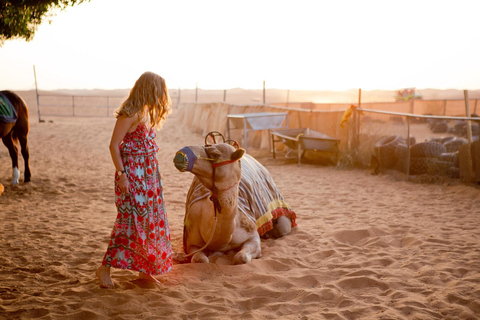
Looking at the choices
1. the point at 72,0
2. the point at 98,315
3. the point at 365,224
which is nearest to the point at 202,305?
the point at 98,315

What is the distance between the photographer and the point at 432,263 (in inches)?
180

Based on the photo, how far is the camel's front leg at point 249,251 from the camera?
4.41m

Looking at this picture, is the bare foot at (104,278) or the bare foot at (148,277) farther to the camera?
the bare foot at (148,277)

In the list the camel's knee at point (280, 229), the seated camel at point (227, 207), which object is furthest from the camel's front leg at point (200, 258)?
the camel's knee at point (280, 229)

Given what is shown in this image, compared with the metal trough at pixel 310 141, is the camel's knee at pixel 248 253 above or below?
below

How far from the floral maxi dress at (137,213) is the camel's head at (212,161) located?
0.91 ft

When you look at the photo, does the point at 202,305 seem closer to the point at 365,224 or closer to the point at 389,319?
the point at 389,319

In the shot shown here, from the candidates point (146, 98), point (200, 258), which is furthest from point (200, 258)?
point (146, 98)

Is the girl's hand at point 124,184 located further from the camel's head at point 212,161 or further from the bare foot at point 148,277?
the bare foot at point 148,277

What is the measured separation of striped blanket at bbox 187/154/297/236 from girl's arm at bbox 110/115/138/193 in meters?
1.08

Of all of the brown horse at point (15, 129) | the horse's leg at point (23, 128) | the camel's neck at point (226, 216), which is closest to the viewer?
the camel's neck at point (226, 216)

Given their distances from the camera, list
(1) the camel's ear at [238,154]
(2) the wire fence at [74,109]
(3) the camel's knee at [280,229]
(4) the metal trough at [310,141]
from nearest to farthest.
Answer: (1) the camel's ear at [238,154], (3) the camel's knee at [280,229], (4) the metal trough at [310,141], (2) the wire fence at [74,109]

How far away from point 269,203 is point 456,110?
29223 mm

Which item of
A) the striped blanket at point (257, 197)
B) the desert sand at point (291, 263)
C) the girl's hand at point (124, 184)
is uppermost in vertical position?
the girl's hand at point (124, 184)
